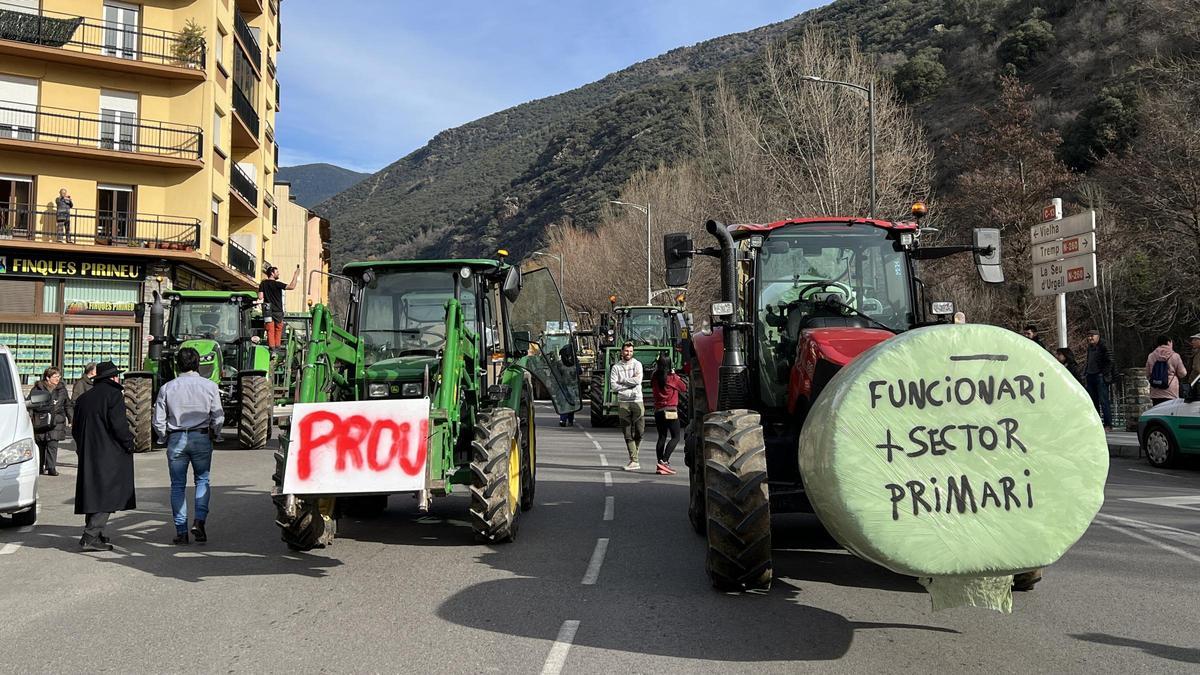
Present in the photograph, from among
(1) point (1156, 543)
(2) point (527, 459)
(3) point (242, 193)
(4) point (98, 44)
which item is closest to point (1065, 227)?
(1) point (1156, 543)

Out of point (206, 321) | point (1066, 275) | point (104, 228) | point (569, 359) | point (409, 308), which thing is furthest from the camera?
point (104, 228)

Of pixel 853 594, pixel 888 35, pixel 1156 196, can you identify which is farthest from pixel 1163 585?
pixel 888 35

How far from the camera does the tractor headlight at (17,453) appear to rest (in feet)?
29.0

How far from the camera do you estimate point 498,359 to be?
958cm

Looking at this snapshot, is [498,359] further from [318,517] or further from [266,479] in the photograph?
[266,479]

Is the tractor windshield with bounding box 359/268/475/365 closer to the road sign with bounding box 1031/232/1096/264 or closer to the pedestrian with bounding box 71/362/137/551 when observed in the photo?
the pedestrian with bounding box 71/362/137/551

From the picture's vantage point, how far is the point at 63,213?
2762 cm

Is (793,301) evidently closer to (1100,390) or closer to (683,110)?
(1100,390)

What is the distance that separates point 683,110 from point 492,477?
8161 cm

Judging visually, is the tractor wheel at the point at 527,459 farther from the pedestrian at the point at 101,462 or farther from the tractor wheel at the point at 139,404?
the tractor wheel at the point at 139,404

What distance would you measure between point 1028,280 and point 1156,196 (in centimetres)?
640

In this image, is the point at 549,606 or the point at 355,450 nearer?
the point at 549,606

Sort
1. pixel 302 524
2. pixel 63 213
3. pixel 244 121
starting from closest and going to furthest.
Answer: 1. pixel 302 524
2. pixel 63 213
3. pixel 244 121

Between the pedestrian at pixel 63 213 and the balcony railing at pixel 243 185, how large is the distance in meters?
7.18
